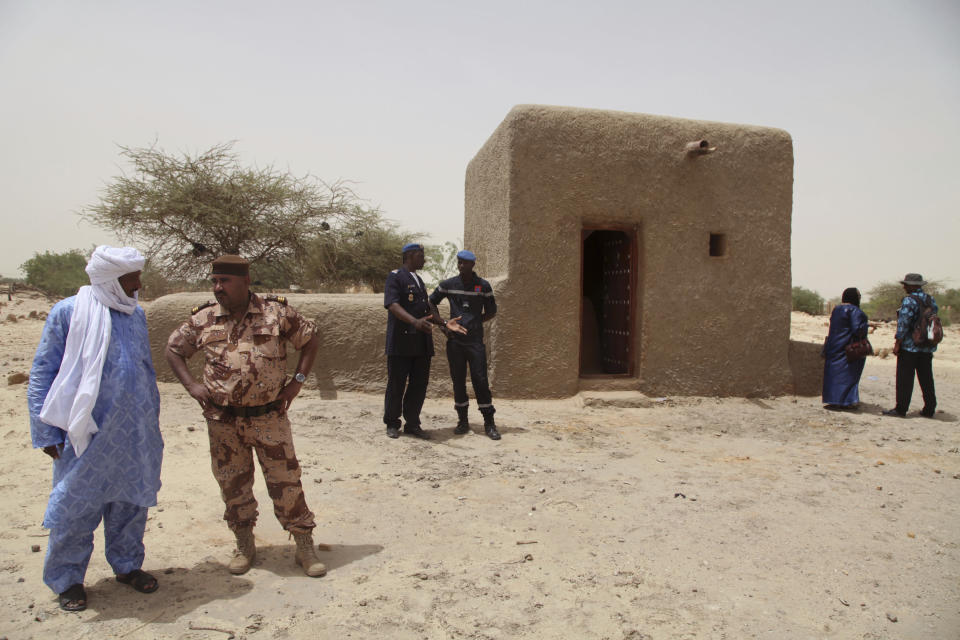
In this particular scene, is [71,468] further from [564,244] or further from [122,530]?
[564,244]

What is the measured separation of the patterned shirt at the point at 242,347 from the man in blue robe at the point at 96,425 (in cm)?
23

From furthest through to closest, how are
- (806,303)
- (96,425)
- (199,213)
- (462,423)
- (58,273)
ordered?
(806,303) < (58,273) < (199,213) < (462,423) < (96,425)

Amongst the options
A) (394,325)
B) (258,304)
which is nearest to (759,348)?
(394,325)

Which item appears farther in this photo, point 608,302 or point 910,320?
point 608,302

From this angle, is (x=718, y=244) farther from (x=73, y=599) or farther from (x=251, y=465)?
(x=73, y=599)

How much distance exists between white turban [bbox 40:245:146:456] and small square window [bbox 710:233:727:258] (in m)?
6.21

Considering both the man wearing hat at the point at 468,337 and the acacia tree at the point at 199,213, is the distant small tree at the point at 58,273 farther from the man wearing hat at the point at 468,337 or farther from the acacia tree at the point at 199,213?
the man wearing hat at the point at 468,337

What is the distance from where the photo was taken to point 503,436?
5395 mm

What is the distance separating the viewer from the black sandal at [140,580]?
103 inches

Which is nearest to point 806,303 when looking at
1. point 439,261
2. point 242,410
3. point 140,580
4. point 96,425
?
point 439,261

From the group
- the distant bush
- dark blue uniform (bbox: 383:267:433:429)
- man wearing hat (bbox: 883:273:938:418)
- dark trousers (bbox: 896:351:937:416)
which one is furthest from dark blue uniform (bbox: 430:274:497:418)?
the distant bush

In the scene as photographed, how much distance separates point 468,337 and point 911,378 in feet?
15.7

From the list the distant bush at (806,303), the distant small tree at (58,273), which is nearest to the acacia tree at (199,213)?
the distant small tree at (58,273)

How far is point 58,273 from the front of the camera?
23.4 metres
